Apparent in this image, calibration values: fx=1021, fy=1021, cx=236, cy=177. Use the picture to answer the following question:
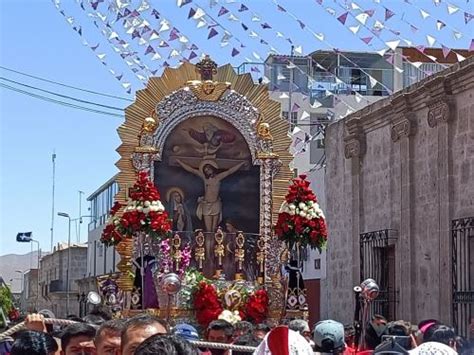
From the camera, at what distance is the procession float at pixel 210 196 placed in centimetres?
1642

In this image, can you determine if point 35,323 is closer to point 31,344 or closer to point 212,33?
point 31,344

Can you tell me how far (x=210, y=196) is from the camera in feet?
59.3

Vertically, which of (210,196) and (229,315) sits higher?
(210,196)

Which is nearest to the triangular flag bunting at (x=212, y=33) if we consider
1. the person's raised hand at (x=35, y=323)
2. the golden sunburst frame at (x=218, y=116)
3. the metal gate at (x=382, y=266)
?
the golden sunburst frame at (x=218, y=116)

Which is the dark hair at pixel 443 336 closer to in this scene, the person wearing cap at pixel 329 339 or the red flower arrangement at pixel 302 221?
the person wearing cap at pixel 329 339

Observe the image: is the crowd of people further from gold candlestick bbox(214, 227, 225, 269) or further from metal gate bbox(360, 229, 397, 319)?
metal gate bbox(360, 229, 397, 319)

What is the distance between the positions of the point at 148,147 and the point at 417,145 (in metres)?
5.28

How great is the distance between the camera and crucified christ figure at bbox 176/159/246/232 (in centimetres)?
1797

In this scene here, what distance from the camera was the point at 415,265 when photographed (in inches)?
758

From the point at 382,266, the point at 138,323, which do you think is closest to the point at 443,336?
the point at 138,323

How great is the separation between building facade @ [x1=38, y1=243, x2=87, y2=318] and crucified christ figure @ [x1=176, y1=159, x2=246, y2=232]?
1536 inches

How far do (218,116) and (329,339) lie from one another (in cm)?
1213

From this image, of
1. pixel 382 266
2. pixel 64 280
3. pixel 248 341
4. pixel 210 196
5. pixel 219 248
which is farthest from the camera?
pixel 64 280

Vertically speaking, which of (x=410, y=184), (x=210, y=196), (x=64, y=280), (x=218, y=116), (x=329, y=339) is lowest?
(x=329, y=339)
